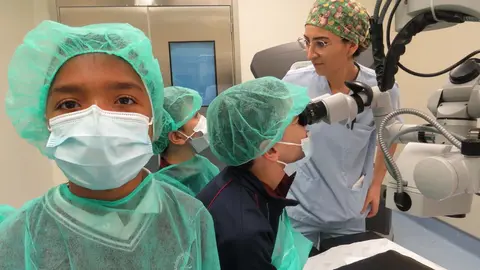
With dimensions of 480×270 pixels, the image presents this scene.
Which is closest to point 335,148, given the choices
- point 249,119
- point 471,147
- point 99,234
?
point 249,119

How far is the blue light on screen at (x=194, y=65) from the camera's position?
2955 mm

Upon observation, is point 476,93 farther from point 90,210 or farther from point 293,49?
point 293,49

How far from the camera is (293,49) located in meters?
2.58

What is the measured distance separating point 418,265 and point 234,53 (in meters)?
2.20

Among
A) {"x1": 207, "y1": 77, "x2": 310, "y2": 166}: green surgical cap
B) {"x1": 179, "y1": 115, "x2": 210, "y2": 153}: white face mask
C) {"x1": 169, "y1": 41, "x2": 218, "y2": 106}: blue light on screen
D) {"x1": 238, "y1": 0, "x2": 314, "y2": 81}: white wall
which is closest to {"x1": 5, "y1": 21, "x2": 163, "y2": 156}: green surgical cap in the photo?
{"x1": 207, "y1": 77, "x2": 310, "y2": 166}: green surgical cap

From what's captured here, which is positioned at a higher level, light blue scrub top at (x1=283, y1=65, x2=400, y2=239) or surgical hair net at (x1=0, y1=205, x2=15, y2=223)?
surgical hair net at (x1=0, y1=205, x2=15, y2=223)

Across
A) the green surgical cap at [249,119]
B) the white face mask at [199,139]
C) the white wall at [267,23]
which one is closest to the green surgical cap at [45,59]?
the green surgical cap at [249,119]

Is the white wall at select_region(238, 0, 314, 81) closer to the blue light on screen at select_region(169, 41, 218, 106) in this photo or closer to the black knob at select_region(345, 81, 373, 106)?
the blue light on screen at select_region(169, 41, 218, 106)

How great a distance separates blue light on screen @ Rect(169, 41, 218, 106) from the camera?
2955mm

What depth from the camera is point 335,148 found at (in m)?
1.52

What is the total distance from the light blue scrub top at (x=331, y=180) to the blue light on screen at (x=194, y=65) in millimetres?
1658

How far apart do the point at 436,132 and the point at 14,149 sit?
7.37ft

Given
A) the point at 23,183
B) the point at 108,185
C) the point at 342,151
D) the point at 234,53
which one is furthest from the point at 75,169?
the point at 234,53

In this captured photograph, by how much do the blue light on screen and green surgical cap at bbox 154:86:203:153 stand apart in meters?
1.61
